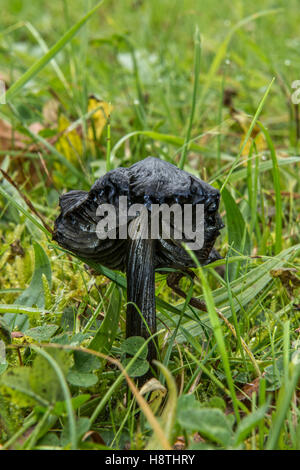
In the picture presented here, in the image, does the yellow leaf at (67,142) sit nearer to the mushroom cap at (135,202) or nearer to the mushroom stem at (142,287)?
the mushroom cap at (135,202)

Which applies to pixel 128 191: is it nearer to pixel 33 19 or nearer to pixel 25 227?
pixel 25 227

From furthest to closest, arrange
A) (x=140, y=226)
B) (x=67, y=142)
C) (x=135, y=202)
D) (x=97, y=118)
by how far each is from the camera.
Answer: (x=97, y=118) < (x=67, y=142) < (x=140, y=226) < (x=135, y=202)

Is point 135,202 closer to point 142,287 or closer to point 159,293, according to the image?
point 142,287

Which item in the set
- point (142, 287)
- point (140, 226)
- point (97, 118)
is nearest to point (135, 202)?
point (140, 226)

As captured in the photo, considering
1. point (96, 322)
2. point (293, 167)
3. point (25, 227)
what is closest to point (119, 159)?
point (25, 227)

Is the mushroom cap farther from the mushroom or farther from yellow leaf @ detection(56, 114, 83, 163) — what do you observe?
yellow leaf @ detection(56, 114, 83, 163)

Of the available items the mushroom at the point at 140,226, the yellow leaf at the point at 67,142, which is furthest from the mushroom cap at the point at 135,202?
the yellow leaf at the point at 67,142
